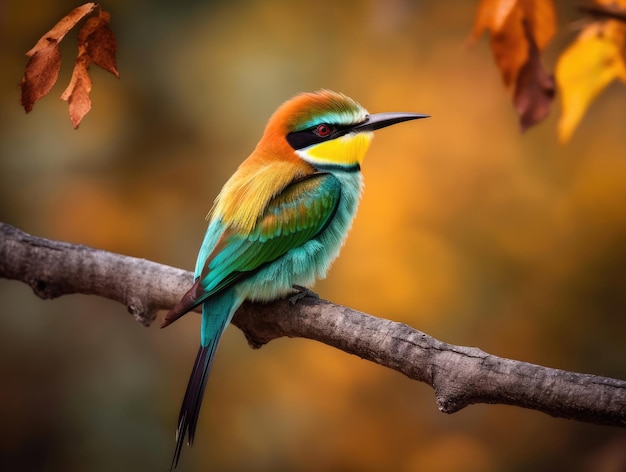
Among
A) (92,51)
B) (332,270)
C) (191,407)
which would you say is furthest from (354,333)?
(332,270)

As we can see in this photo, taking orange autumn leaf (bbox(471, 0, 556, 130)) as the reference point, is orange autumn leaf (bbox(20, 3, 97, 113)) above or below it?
below

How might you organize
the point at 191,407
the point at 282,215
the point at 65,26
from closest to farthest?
the point at 65,26 → the point at 191,407 → the point at 282,215

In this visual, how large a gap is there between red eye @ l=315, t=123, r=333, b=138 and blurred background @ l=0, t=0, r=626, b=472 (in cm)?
138

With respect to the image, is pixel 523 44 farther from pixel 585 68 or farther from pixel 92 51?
pixel 92 51

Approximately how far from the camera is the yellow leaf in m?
2.33

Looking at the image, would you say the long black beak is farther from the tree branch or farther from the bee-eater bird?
the tree branch

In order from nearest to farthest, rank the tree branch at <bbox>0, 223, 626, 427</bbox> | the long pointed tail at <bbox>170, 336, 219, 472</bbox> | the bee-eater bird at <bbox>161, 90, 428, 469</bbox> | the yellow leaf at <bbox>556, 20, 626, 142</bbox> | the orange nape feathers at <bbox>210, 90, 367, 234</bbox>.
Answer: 1. the tree branch at <bbox>0, 223, 626, 427</bbox>
2. the yellow leaf at <bbox>556, 20, 626, 142</bbox>
3. the long pointed tail at <bbox>170, 336, 219, 472</bbox>
4. the bee-eater bird at <bbox>161, 90, 428, 469</bbox>
5. the orange nape feathers at <bbox>210, 90, 367, 234</bbox>

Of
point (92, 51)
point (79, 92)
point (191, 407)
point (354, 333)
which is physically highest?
point (92, 51)

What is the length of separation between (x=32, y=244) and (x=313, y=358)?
183 centimetres

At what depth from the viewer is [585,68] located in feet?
7.72

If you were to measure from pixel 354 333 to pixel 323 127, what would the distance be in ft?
3.33

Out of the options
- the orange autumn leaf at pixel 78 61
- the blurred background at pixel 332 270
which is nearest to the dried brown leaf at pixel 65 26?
the orange autumn leaf at pixel 78 61

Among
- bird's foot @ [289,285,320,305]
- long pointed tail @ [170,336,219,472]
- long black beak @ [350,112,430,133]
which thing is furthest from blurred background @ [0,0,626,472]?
long pointed tail @ [170,336,219,472]

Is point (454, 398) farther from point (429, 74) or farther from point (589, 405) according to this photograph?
point (429, 74)
